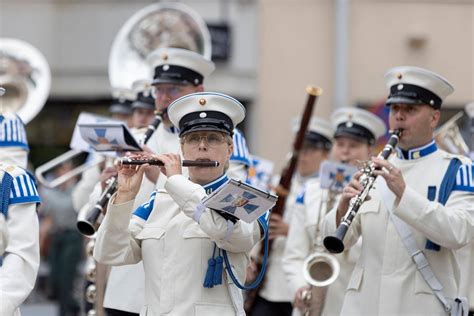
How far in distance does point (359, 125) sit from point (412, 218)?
7.36ft

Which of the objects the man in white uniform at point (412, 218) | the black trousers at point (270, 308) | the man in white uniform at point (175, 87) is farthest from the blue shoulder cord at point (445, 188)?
the black trousers at point (270, 308)

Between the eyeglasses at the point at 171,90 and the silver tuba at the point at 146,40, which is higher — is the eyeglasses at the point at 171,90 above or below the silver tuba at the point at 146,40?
below

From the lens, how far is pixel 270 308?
8891 millimetres

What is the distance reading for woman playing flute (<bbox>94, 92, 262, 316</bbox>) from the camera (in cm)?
562

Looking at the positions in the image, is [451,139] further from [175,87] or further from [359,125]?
[175,87]

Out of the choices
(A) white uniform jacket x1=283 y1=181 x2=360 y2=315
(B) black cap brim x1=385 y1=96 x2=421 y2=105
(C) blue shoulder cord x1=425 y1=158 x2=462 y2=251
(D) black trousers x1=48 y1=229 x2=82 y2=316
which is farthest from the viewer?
(D) black trousers x1=48 y1=229 x2=82 y2=316

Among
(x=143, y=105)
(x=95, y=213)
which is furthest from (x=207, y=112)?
(x=143, y=105)

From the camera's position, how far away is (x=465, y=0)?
17656mm

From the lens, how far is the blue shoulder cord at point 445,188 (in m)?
6.56

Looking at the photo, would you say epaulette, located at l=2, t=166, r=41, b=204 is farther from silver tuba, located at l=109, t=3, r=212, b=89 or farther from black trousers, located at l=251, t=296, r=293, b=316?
silver tuba, located at l=109, t=3, r=212, b=89

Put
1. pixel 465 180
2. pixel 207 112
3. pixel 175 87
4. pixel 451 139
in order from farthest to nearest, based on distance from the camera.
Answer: pixel 451 139
pixel 175 87
pixel 465 180
pixel 207 112

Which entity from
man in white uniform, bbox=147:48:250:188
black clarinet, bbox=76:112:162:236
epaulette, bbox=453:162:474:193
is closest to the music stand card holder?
black clarinet, bbox=76:112:162:236

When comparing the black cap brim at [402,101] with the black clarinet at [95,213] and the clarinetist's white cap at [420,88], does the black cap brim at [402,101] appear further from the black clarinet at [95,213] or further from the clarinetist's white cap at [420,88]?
the black clarinet at [95,213]

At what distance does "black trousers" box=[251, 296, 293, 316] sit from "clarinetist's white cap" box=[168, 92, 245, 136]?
3.12 metres
